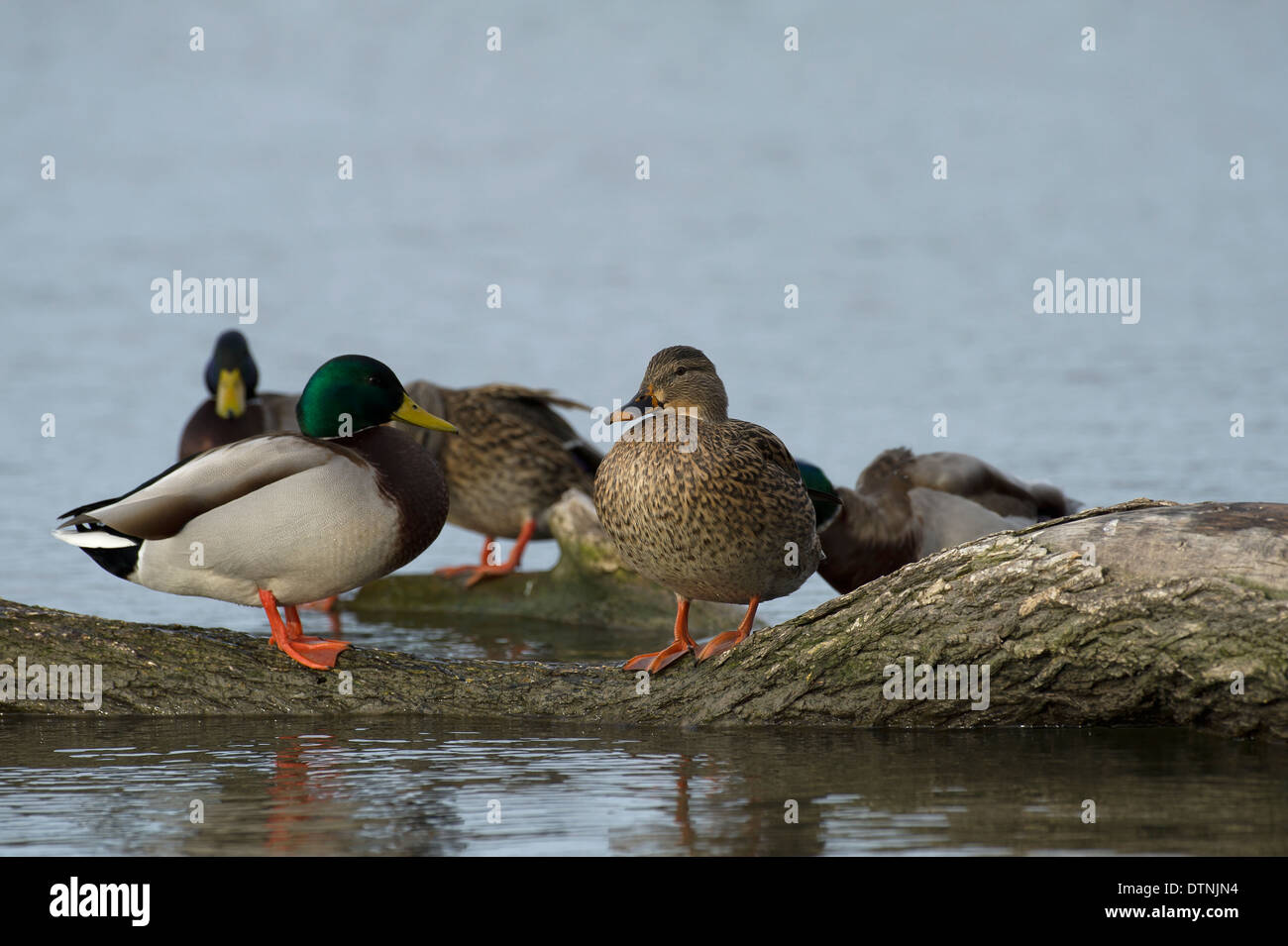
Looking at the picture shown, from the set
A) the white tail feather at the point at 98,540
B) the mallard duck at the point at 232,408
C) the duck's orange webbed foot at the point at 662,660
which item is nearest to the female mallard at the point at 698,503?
the duck's orange webbed foot at the point at 662,660

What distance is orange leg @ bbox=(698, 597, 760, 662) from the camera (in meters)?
5.22

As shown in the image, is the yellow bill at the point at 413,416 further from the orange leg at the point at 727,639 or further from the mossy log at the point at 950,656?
the orange leg at the point at 727,639

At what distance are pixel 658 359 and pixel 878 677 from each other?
4.21 ft

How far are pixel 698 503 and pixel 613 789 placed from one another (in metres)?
1.01

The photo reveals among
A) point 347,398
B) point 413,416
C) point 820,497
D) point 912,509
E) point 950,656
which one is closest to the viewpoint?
point 950,656

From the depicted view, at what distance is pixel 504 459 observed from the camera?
909 centimetres

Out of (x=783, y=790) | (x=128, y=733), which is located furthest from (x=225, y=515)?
(x=783, y=790)

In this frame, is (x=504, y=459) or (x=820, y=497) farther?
(x=504, y=459)

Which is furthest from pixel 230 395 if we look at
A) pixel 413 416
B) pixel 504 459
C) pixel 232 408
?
pixel 413 416

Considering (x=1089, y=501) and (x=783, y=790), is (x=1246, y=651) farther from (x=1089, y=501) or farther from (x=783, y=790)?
(x=1089, y=501)

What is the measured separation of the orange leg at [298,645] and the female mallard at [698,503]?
91cm

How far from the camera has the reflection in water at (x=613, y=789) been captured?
4.03 m

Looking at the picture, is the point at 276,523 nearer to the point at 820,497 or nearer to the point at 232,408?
the point at 820,497
